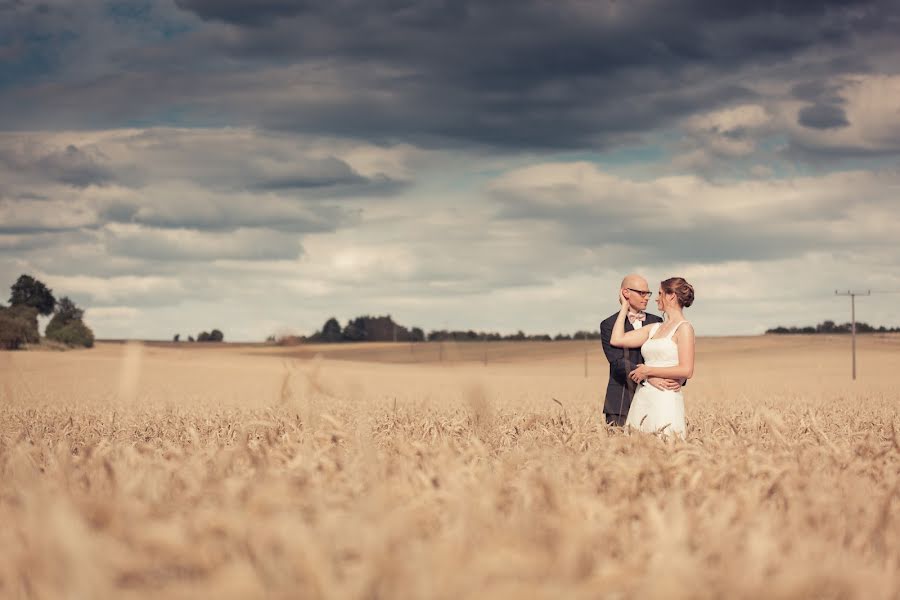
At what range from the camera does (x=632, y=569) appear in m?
2.53

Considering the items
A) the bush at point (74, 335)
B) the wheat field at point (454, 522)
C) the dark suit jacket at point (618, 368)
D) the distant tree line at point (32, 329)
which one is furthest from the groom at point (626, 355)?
the bush at point (74, 335)

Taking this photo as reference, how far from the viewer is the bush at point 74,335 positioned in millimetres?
85075

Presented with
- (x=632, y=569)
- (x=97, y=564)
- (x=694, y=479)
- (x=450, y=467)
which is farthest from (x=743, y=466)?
(x=97, y=564)

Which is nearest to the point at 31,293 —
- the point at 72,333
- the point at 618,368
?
the point at 72,333

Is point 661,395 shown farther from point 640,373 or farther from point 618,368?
point 618,368

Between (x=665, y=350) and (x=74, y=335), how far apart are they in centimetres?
8523

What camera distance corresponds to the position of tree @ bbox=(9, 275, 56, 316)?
5246 inches

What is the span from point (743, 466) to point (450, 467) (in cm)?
140

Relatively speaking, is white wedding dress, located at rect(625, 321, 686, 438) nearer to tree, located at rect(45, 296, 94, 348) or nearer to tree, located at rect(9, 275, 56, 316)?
tree, located at rect(45, 296, 94, 348)

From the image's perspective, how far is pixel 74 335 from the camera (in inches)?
3378

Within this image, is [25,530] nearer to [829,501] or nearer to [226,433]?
[829,501]

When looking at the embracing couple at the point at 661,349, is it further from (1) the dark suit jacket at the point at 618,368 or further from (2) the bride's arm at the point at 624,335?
(1) the dark suit jacket at the point at 618,368

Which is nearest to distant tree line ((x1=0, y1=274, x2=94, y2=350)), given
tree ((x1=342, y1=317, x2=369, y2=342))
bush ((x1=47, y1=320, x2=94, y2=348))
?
bush ((x1=47, y1=320, x2=94, y2=348))

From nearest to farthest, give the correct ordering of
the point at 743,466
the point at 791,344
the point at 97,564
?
the point at 97,564, the point at 743,466, the point at 791,344
